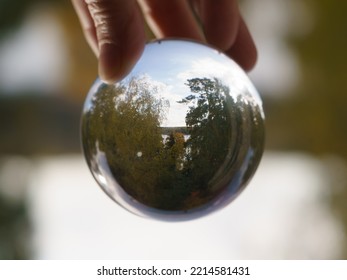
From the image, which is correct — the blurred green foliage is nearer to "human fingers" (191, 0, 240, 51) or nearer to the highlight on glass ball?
"human fingers" (191, 0, 240, 51)

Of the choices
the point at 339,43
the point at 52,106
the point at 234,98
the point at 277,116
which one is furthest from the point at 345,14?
the point at 234,98

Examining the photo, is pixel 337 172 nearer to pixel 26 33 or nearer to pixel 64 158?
pixel 64 158

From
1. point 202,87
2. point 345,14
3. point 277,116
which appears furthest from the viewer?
point 277,116

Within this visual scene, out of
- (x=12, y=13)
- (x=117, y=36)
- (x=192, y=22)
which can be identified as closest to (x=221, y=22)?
(x=192, y=22)

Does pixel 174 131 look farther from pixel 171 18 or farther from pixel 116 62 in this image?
pixel 171 18

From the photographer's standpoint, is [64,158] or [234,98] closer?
[234,98]

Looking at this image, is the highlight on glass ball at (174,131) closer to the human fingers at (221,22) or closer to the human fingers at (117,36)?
the human fingers at (117,36)

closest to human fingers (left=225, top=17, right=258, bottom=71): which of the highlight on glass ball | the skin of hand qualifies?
the skin of hand
